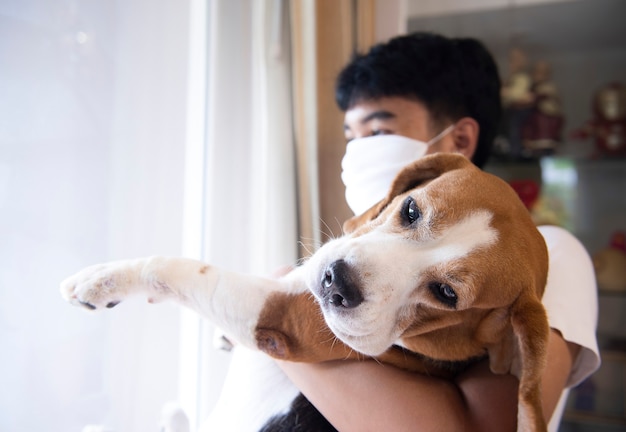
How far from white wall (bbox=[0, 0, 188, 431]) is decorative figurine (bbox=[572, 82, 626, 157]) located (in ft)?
7.66

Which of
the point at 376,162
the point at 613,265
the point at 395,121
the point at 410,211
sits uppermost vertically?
the point at 395,121

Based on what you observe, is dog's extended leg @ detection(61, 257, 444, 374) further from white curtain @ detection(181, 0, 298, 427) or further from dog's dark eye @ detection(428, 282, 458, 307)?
white curtain @ detection(181, 0, 298, 427)

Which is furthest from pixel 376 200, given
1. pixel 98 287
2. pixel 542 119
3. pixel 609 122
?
pixel 609 122

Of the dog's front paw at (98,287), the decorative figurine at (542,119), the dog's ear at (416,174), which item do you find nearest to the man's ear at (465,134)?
the dog's ear at (416,174)

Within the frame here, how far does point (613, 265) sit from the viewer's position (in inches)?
104

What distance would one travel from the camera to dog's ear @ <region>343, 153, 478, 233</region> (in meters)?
0.94

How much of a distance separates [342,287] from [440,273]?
0.56ft

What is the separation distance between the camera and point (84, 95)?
1021 millimetres

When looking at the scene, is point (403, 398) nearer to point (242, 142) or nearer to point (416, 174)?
point (416, 174)

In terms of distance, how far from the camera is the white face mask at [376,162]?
1.12 meters

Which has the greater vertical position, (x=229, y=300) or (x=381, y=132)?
(x=381, y=132)

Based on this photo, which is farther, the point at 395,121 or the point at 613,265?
the point at 613,265

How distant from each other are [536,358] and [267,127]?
112 cm

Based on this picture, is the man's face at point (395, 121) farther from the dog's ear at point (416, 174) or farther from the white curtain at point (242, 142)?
the white curtain at point (242, 142)
